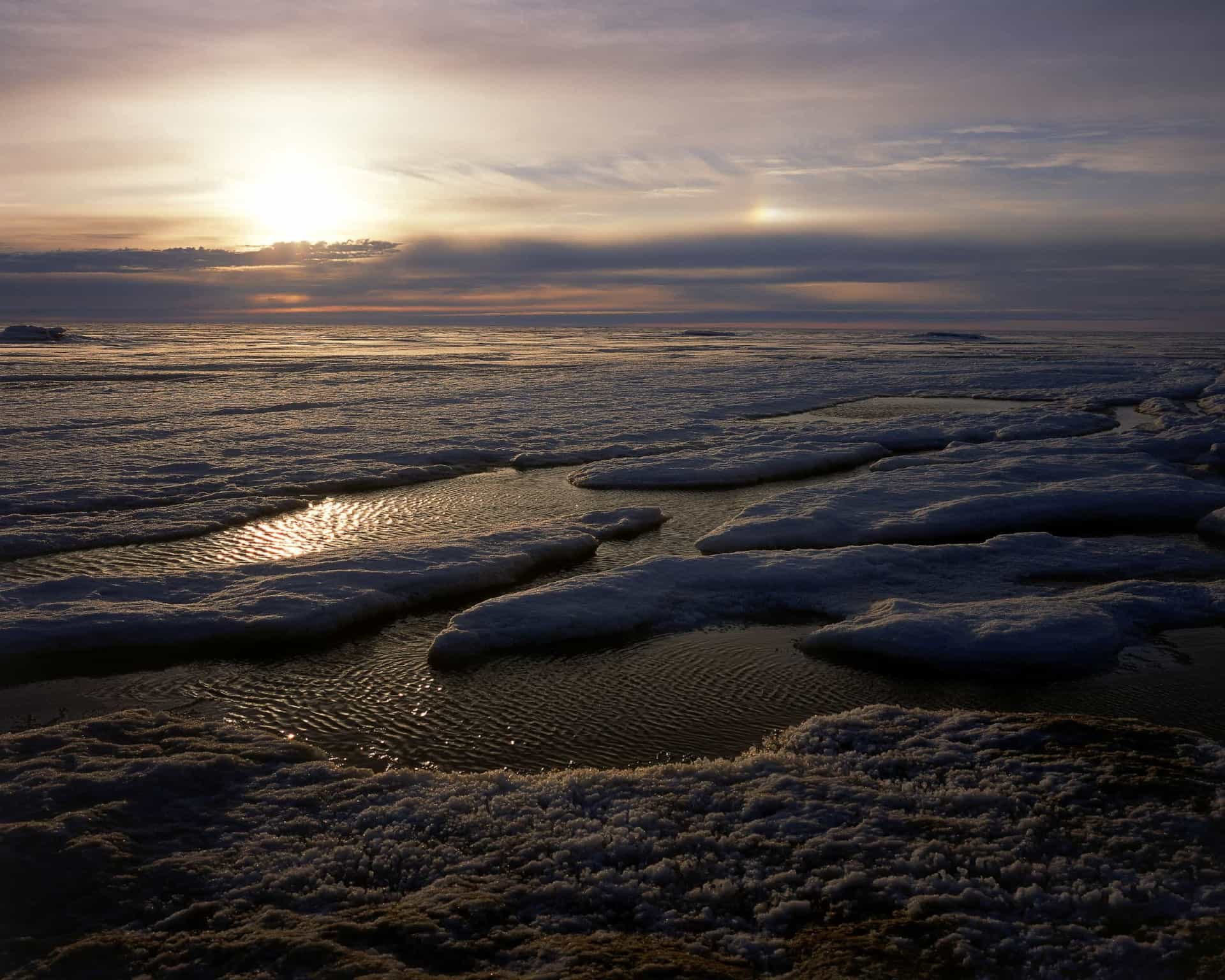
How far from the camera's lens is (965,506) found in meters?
14.8

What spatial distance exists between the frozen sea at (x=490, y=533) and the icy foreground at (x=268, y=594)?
4cm

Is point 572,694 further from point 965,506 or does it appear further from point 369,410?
point 369,410

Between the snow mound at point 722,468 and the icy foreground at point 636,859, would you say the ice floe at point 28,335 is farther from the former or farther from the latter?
the icy foreground at point 636,859

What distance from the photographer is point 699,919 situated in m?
5.00

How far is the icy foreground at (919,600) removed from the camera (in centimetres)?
905

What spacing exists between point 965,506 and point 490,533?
7761mm

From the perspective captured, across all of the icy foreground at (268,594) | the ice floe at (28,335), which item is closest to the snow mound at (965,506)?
the icy foreground at (268,594)

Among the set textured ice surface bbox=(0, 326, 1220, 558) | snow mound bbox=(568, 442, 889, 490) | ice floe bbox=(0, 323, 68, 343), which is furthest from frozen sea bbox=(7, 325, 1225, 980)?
ice floe bbox=(0, 323, 68, 343)

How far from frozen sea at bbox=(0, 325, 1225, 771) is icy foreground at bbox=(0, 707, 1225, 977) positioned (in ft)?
2.73

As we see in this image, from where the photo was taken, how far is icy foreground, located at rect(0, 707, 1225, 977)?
4.68 m

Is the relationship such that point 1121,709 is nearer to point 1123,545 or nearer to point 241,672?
point 1123,545

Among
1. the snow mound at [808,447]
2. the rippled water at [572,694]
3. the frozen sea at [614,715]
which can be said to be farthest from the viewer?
the snow mound at [808,447]

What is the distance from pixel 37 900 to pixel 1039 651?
27.5 feet

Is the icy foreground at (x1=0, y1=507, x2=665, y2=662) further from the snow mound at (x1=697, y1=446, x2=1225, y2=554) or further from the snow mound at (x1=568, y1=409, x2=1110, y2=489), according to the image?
the snow mound at (x1=568, y1=409, x2=1110, y2=489)
